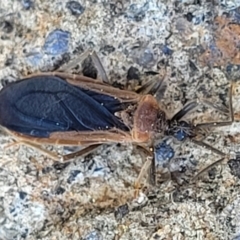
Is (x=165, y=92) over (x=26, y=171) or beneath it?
over

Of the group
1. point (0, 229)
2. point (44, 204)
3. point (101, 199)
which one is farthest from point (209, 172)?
point (0, 229)

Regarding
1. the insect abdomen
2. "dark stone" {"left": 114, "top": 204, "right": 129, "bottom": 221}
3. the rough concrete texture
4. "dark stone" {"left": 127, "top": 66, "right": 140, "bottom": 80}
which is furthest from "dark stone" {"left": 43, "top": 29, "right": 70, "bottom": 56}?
"dark stone" {"left": 114, "top": 204, "right": 129, "bottom": 221}

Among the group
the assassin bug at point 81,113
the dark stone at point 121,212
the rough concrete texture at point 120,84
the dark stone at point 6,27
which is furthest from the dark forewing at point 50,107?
the dark stone at point 121,212

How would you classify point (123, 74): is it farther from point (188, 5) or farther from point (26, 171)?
point (26, 171)

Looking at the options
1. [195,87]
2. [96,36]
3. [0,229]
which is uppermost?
[96,36]

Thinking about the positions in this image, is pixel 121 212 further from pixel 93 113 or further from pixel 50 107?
pixel 50 107

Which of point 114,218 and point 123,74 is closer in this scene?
point 114,218

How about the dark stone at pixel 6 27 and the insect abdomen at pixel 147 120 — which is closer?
the insect abdomen at pixel 147 120

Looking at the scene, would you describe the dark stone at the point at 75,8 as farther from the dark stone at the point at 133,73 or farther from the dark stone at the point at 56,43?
the dark stone at the point at 133,73
